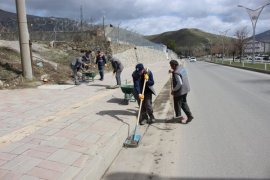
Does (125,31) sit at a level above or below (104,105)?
above

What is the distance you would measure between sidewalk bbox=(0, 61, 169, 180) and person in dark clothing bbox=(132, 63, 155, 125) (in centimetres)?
32

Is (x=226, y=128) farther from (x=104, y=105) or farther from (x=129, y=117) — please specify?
(x=104, y=105)

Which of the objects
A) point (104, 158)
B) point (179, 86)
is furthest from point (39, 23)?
point (104, 158)

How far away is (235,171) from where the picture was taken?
5.23 meters

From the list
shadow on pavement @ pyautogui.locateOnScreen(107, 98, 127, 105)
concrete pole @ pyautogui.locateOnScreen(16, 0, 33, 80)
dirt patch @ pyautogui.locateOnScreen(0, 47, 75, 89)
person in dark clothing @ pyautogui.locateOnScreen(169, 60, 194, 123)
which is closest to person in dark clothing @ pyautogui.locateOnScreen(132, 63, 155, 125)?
person in dark clothing @ pyautogui.locateOnScreen(169, 60, 194, 123)

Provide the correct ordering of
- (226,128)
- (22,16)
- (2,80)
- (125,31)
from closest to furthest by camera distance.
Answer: (226,128) → (2,80) → (22,16) → (125,31)

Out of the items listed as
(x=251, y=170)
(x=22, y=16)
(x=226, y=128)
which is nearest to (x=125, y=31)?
(x=22, y=16)

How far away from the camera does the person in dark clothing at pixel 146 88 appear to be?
8516 millimetres

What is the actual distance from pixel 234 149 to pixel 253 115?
348 cm

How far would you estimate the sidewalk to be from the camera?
15.8ft

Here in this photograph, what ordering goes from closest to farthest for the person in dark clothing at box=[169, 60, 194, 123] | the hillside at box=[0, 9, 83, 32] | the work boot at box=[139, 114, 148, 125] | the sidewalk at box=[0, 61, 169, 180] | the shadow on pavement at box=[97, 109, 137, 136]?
the sidewalk at box=[0, 61, 169, 180], the person in dark clothing at box=[169, 60, 194, 123], the work boot at box=[139, 114, 148, 125], the shadow on pavement at box=[97, 109, 137, 136], the hillside at box=[0, 9, 83, 32]

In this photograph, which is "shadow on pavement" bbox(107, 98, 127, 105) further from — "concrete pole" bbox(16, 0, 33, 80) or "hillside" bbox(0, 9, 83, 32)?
"hillside" bbox(0, 9, 83, 32)

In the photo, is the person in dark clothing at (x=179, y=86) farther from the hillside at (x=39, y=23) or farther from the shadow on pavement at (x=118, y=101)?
the hillside at (x=39, y=23)

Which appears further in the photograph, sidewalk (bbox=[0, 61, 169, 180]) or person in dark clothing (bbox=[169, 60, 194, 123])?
person in dark clothing (bbox=[169, 60, 194, 123])
